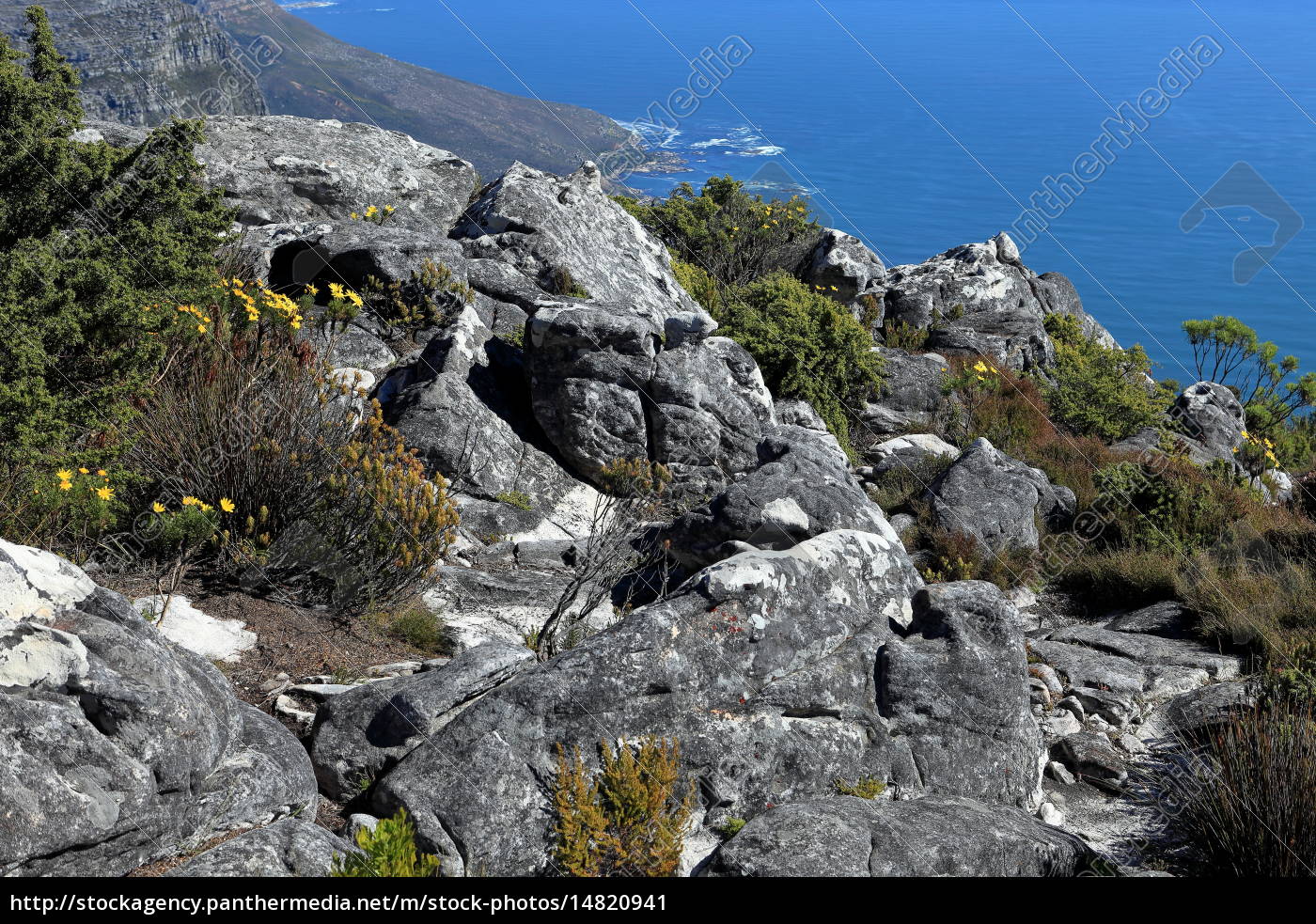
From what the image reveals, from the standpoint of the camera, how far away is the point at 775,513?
6.88 metres

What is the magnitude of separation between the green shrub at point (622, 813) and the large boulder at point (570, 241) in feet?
24.8

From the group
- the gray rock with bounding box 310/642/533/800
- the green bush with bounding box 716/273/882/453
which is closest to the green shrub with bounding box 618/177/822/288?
the green bush with bounding box 716/273/882/453

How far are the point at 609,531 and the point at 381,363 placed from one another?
4.12 metres

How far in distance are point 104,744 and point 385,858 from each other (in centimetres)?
112

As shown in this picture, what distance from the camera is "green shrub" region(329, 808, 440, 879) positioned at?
3.68 meters

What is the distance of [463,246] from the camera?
12344 mm

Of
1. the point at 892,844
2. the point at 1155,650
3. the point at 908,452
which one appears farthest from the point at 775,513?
the point at 908,452

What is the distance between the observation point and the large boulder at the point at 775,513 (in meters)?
6.81

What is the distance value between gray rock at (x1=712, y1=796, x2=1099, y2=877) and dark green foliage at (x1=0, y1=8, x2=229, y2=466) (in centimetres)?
437

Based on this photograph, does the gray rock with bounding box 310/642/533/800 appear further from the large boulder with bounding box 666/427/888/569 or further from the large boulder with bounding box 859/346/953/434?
the large boulder with bounding box 859/346/953/434

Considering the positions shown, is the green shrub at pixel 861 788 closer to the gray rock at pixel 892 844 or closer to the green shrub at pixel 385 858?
the gray rock at pixel 892 844

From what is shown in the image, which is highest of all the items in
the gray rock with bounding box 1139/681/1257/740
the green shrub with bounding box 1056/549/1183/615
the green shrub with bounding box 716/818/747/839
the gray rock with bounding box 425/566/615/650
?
the green shrub with bounding box 1056/549/1183/615

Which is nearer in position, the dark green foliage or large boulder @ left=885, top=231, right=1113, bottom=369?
the dark green foliage

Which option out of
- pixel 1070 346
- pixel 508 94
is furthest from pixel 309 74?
pixel 1070 346
